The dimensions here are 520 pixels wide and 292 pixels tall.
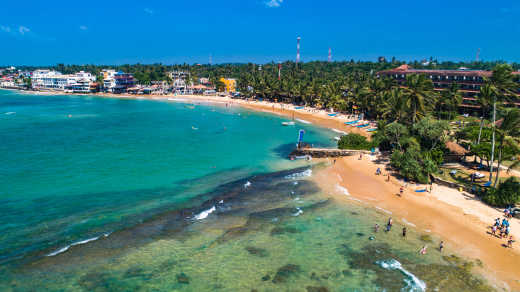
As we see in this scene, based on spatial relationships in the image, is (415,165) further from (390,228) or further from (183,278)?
(183,278)

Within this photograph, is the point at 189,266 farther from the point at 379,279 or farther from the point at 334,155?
the point at 334,155

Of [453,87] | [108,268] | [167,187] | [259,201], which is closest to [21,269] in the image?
[108,268]

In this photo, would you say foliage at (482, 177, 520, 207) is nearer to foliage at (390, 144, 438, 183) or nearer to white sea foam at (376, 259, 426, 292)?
foliage at (390, 144, 438, 183)

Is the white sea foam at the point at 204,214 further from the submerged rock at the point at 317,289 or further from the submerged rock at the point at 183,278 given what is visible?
the submerged rock at the point at 317,289

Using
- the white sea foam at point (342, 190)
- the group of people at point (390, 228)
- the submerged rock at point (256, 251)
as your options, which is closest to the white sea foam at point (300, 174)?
the white sea foam at point (342, 190)

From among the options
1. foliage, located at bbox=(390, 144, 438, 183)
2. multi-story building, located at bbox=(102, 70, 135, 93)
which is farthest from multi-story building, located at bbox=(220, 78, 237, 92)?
foliage, located at bbox=(390, 144, 438, 183)

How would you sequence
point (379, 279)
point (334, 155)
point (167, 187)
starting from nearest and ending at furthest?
point (379, 279) < point (167, 187) < point (334, 155)

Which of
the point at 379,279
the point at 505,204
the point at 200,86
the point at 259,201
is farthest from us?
the point at 200,86

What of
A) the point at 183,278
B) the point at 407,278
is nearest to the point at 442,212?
the point at 407,278
